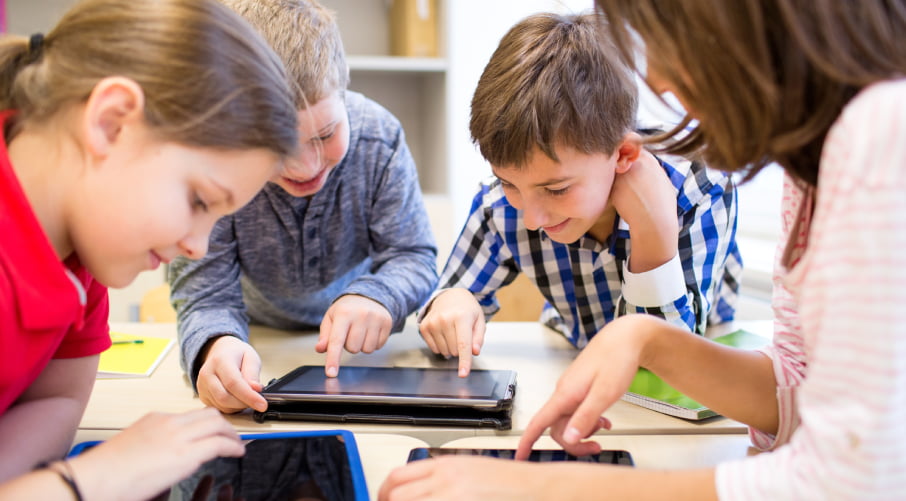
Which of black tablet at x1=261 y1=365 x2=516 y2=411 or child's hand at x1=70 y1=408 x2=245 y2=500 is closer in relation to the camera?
child's hand at x1=70 y1=408 x2=245 y2=500

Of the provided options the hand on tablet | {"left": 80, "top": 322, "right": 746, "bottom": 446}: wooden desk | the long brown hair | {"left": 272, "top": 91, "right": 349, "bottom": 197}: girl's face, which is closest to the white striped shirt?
the long brown hair

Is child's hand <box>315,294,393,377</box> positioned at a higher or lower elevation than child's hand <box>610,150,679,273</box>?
lower

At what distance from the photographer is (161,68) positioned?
60 centimetres

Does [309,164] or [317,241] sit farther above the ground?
[309,164]

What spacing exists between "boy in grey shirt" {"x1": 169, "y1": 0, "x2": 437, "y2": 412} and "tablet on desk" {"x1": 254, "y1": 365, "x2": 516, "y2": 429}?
0.06m

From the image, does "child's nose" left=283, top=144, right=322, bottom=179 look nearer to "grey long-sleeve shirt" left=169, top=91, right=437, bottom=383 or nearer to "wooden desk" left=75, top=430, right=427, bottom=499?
"grey long-sleeve shirt" left=169, top=91, right=437, bottom=383

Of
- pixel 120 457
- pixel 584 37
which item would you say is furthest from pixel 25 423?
pixel 584 37

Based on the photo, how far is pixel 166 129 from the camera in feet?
1.97

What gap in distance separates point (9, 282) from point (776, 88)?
598mm

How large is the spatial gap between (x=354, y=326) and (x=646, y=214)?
1.43 feet

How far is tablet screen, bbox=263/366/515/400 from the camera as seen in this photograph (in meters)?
0.81

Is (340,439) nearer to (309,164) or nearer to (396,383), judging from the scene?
(396,383)

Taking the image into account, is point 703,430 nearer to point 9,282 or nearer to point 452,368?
point 452,368

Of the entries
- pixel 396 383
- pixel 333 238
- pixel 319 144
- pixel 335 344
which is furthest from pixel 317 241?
pixel 396 383
